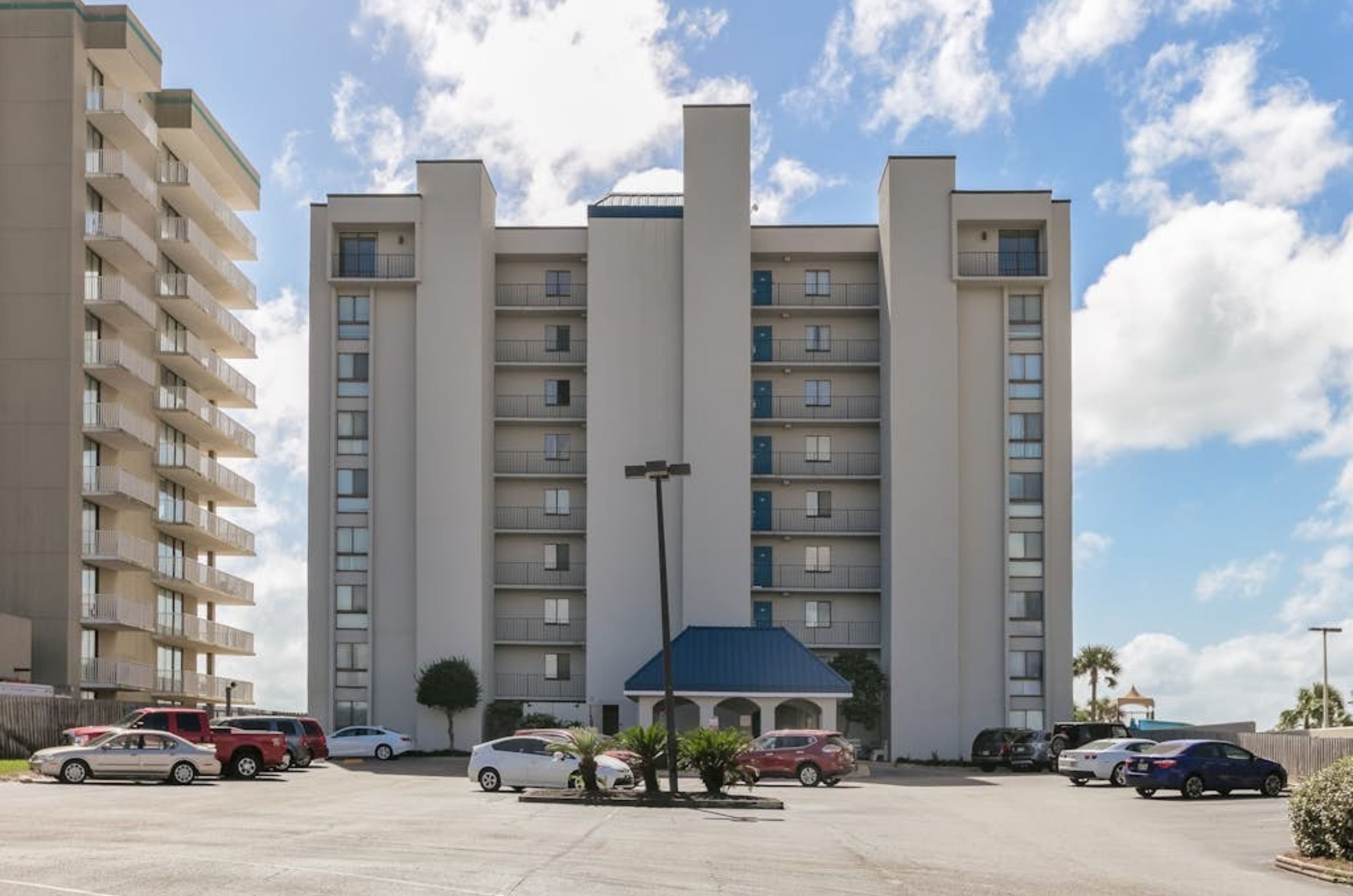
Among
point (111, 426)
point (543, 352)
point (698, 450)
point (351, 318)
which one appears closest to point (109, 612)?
point (111, 426)

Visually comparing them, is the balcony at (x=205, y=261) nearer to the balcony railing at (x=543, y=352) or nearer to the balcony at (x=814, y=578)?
the balcony railing at (x=543, y=352)

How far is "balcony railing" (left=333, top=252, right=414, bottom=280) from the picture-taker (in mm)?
73875

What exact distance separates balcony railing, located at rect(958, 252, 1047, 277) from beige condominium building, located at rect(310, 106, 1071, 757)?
11 centimetres

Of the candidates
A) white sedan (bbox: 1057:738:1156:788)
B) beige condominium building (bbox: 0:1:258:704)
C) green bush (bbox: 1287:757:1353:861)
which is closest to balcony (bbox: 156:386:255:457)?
beige condominium building (bbox: 0:1:258:704)

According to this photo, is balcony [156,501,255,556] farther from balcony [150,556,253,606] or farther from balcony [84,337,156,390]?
balcony [84,337,156,390]

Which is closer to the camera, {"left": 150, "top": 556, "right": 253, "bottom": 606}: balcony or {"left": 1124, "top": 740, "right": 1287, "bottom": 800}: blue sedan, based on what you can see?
{"left": 1124, "top": 740, "right": 1287, "bottom": 800}: blue sedan

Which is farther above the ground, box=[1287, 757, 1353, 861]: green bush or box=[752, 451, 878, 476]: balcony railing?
box=[752, 451, 878, 476]: balcony railing

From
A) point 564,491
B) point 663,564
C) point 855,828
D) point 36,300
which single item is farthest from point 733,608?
point 855,828

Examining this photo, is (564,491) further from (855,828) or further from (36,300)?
(855,828)

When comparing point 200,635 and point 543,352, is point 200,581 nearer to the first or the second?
point 200,635

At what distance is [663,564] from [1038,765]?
94.1 ft

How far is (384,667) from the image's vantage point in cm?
7288

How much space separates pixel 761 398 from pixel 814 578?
8.22 metres

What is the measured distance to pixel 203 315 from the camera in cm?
7581
